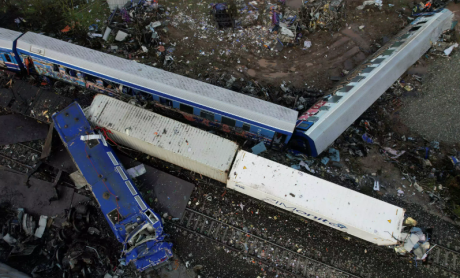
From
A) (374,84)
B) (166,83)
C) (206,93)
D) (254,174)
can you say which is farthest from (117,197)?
(374,84)

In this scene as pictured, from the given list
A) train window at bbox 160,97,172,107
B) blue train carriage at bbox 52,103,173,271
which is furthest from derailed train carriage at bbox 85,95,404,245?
train window at bbox 160,97,172,107

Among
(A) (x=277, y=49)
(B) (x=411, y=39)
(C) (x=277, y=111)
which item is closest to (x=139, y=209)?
(C) (x=277, y=111)

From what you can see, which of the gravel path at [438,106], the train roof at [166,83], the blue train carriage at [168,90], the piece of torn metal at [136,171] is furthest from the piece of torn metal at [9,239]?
the gravel path at [438,106]

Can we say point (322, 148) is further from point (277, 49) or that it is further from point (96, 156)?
point (96, 156)

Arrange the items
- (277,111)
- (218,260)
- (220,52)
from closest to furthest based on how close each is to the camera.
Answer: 1. (218,260)
2. (277,111)
3. (220,52)

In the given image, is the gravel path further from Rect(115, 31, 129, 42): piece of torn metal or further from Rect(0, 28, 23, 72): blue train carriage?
Rect(0, 28, 23, 72): blue train carriage

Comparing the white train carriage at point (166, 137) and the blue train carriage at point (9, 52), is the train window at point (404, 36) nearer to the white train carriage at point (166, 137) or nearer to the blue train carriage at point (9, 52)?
the white train carriage at point (166, 137)
